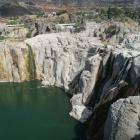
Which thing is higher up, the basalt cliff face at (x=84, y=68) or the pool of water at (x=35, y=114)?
the basalt cliff face at (x=84, y=68)

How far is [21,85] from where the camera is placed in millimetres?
53625

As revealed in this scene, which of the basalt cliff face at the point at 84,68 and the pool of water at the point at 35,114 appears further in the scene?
the pool of water at the point at 35,114

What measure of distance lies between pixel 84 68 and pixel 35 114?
422 inches

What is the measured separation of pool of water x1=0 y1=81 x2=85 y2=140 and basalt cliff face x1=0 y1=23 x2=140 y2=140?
1532 millimetres

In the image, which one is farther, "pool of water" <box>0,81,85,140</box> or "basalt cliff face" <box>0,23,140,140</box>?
"pool of water" <box>0,81,85,140</box>

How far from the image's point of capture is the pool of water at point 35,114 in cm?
3494

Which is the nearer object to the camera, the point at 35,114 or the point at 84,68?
the point at 35,114

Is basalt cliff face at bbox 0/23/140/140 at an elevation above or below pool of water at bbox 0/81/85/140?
above

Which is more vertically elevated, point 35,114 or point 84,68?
point 84,68

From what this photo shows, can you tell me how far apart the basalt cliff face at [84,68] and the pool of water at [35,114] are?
5.03ft

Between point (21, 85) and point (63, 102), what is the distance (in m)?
10.6

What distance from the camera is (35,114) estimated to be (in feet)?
134

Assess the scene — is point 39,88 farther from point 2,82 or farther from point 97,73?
point 97,73

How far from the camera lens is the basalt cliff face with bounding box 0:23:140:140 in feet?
113
